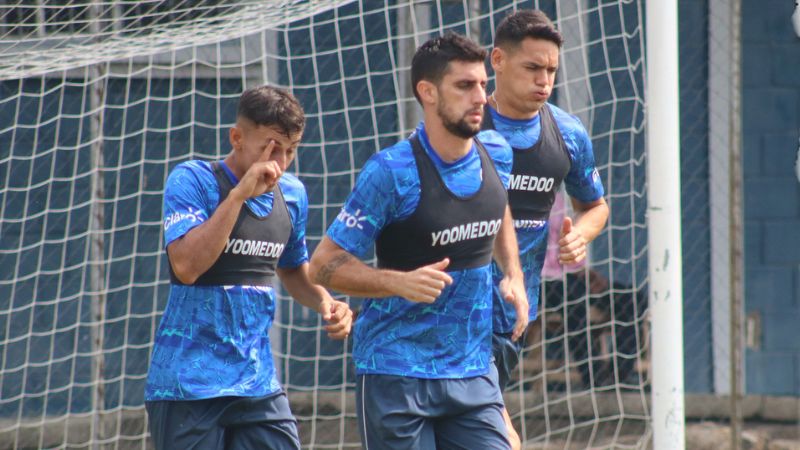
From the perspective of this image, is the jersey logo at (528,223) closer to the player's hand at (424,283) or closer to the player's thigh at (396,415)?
the player's thigh at (396,415)

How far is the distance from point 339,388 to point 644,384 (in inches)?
83.8

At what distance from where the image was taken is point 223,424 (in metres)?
4.53

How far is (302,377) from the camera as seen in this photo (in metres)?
8.94

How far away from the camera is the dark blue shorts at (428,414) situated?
13.9ft

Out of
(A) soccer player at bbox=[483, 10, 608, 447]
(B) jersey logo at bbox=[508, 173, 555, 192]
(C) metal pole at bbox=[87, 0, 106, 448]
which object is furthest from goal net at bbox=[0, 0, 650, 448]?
(B) jersey logo at bbox=[508, 173, 555, 192]

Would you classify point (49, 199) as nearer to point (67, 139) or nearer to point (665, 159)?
point (67, 139)

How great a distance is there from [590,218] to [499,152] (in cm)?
90

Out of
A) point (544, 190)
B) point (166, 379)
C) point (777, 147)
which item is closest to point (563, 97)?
point (777, 147)

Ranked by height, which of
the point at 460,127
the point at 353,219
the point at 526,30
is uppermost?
the point at 526,30

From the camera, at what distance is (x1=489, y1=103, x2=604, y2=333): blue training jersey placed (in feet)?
16.8

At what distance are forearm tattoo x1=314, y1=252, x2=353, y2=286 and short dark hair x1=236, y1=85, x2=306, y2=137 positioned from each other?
544 millimetres

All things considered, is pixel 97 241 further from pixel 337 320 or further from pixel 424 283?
pixel 424 283

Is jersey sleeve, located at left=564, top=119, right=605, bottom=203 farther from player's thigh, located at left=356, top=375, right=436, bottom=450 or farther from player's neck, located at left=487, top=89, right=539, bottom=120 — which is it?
player's thigh, located at left=356, top=375, right=436, bottom=450

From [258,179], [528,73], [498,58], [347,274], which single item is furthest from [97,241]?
[347,274]
